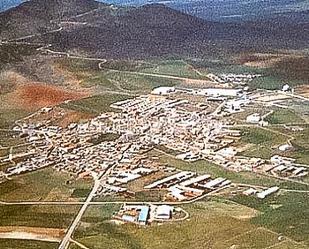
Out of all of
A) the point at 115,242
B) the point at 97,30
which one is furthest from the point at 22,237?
the point at 97,30

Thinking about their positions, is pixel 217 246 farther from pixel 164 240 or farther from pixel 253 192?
pixel 253 192

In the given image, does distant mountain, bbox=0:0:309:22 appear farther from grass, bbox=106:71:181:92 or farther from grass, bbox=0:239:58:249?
grass, bbox=0:239:58:249

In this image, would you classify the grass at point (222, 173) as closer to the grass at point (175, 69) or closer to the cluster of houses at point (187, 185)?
the cluster of houses at point (187, 185)

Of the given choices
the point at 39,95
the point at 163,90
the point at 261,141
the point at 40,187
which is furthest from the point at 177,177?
the point at 39,95

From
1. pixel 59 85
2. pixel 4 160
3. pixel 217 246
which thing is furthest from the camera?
pixel 59 85

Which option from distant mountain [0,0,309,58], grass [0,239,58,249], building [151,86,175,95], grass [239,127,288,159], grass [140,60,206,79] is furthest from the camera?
distant mountain [0,0,309,58]

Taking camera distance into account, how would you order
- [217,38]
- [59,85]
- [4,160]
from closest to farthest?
1. [4,160]
2. [59,85]
3. [217,38]

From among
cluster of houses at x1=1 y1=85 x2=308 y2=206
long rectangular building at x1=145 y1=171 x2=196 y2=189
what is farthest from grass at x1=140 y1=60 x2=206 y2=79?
long rectangular building at x1=145 y1=171 x2=196 y2=189
